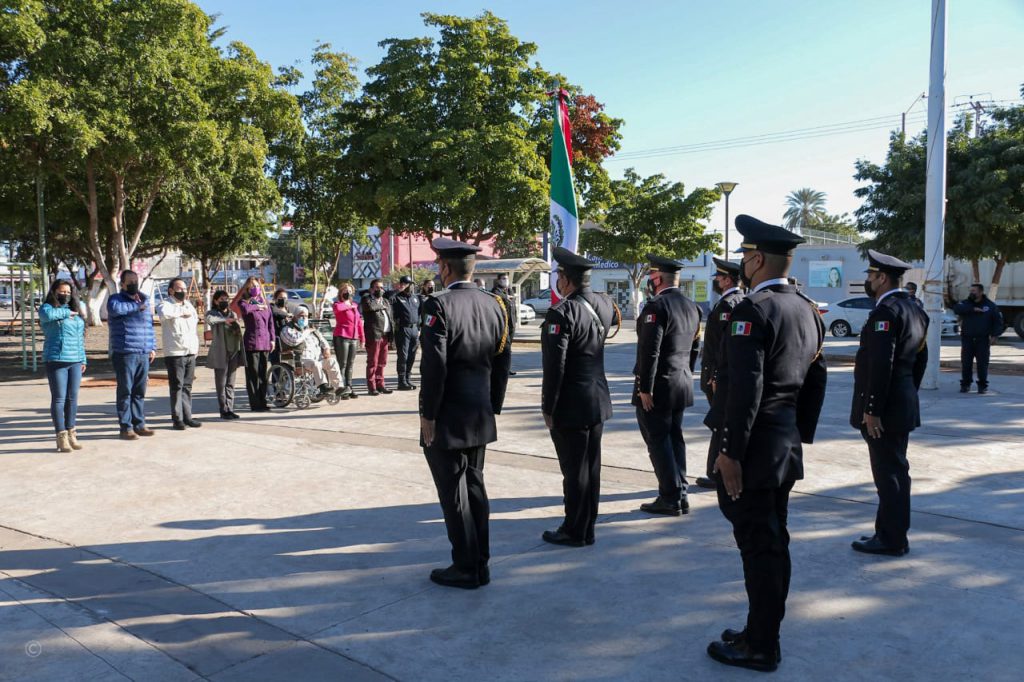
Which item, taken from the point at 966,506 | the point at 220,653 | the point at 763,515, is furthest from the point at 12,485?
the point at 966,506

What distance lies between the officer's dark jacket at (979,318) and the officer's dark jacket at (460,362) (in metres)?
10.1

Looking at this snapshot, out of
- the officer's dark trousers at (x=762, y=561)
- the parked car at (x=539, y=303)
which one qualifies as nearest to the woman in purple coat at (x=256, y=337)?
the officer's dark trousers at (x=762, y=561)

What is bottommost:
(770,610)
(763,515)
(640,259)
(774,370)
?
(770,610)

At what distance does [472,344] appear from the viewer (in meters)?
4.29

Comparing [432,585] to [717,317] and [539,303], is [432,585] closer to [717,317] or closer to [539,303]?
[717,317]

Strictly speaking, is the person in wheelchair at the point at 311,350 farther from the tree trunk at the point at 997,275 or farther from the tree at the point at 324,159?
the tree trunk at the point at 997,275

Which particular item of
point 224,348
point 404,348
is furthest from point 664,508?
point 404,348

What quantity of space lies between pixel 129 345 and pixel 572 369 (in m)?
5.66

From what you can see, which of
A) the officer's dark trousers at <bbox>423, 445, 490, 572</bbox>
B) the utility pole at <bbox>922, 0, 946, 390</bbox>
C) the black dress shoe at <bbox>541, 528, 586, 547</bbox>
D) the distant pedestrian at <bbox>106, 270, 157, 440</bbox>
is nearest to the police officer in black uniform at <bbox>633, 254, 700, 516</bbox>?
the black dress shoe at <bbox>541, 528, 586, 547</bbox>

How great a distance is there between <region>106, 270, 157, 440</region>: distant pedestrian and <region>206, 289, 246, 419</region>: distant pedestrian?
1278mm

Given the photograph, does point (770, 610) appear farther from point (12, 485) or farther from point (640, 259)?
point (640, 259)

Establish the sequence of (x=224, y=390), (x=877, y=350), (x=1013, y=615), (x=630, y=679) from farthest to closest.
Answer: (x=224, y=390) < (x=877, y=350) < (x=1013, y=615) < (x=630, y=679)

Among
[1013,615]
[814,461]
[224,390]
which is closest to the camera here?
[1013,615]

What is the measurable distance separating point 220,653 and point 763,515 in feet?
8.24
